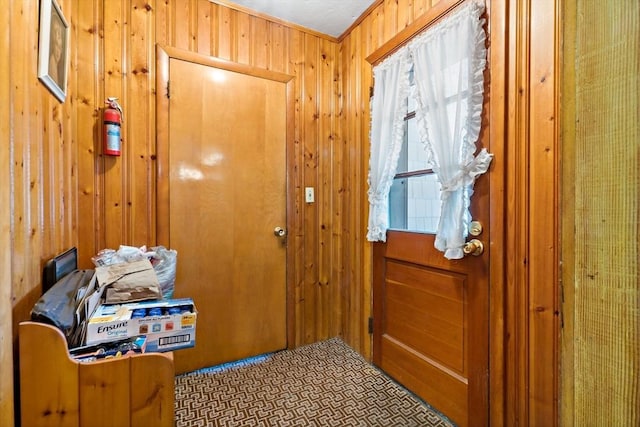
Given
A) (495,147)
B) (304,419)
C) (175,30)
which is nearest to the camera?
(495,147)

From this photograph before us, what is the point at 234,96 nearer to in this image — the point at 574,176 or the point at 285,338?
the point at 285,338

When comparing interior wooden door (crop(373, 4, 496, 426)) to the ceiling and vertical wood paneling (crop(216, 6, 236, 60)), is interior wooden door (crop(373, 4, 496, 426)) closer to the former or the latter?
the ceiling

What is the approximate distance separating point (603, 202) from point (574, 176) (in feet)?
0.18

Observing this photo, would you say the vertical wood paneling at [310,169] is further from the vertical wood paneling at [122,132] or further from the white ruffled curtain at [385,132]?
the vertical wood paneling at [122,132]

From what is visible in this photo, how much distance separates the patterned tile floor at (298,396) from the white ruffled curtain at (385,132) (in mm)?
926

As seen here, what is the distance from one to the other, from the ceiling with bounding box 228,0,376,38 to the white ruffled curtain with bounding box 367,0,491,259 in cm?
73

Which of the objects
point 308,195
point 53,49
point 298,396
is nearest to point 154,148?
point 53,49

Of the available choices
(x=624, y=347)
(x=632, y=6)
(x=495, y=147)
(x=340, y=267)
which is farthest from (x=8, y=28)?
(x=340, y=267)

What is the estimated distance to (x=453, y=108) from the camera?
1.49 meters

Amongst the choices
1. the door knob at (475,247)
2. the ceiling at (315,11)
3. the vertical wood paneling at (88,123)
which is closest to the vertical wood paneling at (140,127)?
the vertical wood paneling at (88,123)

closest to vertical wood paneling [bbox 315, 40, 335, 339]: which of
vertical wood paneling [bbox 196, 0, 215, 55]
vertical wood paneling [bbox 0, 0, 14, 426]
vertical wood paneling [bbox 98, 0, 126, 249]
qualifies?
vertical wood paneling [bbox 196, 0, 215, 55]

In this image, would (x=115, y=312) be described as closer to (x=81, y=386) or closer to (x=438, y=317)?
(x=81, y=386)

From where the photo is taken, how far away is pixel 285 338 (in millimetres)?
2320

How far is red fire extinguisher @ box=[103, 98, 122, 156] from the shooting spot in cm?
168
